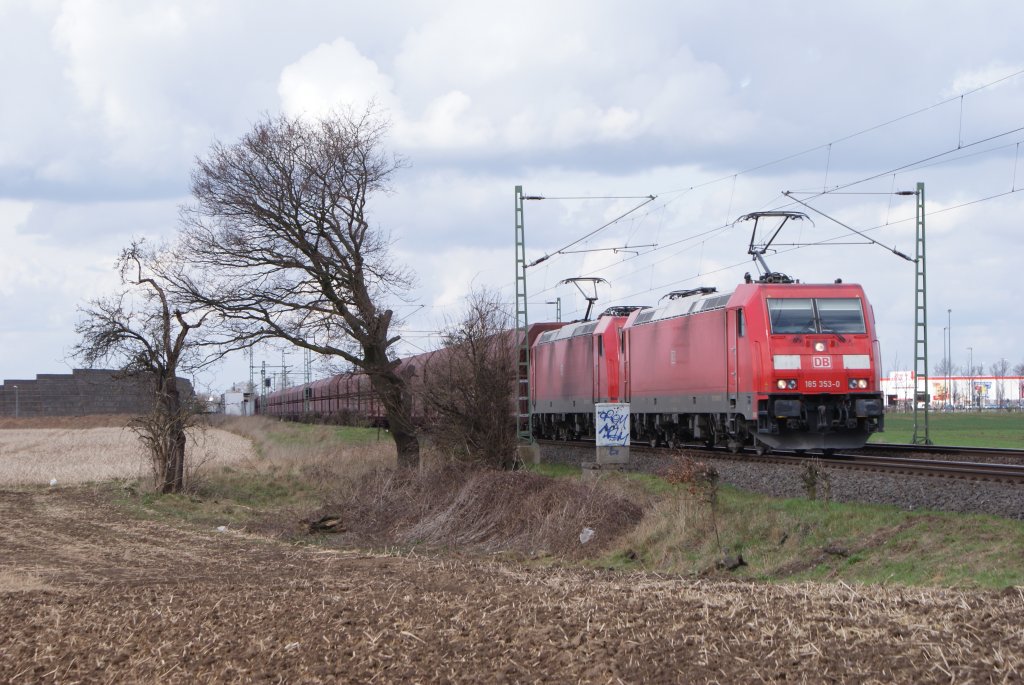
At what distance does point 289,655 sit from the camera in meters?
8.41

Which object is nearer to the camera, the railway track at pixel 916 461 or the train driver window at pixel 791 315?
the railway track at pixel 916 461

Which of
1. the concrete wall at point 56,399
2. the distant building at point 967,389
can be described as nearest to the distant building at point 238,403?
the concrete wall at point 56,399

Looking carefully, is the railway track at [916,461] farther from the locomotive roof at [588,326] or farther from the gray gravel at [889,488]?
the locomotive roof at [588,326]

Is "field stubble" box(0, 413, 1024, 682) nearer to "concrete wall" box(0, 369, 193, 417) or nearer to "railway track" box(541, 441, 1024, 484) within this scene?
"railway track" box(541, 441, 1024, 484)

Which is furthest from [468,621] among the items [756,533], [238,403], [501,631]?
[238,403]

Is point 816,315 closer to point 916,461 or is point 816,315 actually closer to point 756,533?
point 916,461

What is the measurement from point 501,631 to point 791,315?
14.9m

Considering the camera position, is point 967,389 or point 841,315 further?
point 967,389

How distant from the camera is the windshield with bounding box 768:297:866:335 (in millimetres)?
22172

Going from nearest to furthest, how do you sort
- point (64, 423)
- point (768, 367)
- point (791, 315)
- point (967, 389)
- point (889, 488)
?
1. point (889, 488)
2. point (768, 367)
3. point (791, 315)
4. point (64, 423)
5. point (967, 389)

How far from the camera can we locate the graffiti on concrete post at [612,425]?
22281 millimetres

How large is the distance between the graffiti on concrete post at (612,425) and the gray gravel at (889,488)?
1.87m

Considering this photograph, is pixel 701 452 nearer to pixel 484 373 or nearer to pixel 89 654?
pixel 484 373

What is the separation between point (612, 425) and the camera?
2231 centimetres
